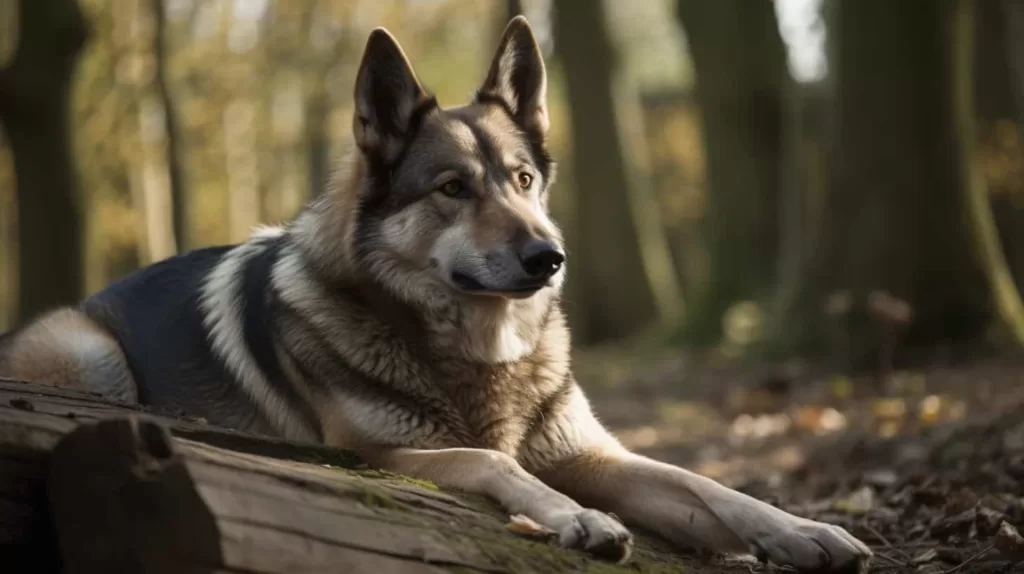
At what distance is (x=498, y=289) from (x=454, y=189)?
1.72 feet

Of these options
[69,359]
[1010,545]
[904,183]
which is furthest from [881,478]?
[904,183]

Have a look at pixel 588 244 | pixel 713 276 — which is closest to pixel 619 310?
pixel 588 244

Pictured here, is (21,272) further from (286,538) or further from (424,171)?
(286,538)

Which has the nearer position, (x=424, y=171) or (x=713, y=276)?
(x=424, y=171)

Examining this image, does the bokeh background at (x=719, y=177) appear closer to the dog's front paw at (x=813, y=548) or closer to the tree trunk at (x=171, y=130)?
the tree trunk at (x=171, y=130)

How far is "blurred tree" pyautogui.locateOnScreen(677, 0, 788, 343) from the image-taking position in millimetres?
15055

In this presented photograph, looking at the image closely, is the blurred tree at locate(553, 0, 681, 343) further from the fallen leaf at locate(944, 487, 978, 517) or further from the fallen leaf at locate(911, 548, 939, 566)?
the fallen leaf at locate(911, 548, 939, 566)

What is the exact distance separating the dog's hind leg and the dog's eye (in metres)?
1.88

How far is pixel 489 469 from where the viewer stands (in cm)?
397

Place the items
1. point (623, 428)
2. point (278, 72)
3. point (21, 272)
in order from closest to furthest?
point (623, 428)
point (21, 272)
point (278, 72)

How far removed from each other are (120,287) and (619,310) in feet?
42.5

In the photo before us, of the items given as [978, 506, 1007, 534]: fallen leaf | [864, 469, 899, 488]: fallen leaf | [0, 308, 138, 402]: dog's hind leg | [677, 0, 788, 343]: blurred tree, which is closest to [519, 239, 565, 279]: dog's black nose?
[978, 506, 1007, 534]: fallen leaf

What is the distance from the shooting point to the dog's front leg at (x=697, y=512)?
12.5 ft

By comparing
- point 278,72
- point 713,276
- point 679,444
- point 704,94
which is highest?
point 278,72
